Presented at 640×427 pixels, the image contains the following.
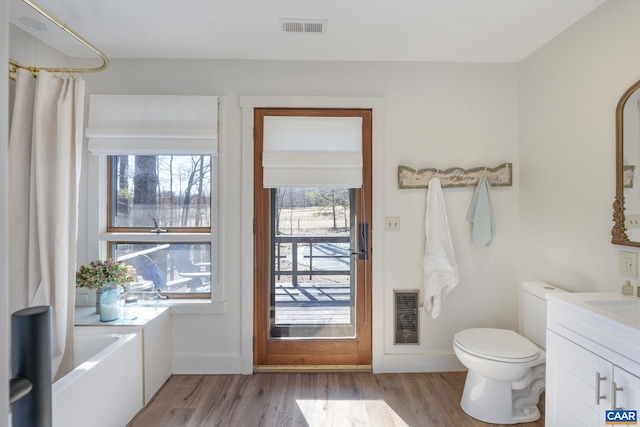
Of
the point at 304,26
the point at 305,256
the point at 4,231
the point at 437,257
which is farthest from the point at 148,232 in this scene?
the point at 4,231

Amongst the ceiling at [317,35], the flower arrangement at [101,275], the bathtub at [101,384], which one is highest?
the ceiling at [317,35]

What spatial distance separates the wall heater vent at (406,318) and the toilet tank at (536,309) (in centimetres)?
72

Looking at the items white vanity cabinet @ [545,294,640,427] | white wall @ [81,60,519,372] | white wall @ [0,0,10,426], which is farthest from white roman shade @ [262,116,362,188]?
white wall @ [0,0,10,426]

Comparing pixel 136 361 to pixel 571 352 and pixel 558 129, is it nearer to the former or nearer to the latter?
pixel 571 352

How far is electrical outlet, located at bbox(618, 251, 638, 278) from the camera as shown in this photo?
1711mm

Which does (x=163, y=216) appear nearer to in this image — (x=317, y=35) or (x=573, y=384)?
(x=317, y=35)

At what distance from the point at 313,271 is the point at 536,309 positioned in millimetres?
1519

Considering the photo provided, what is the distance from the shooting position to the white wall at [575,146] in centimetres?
182

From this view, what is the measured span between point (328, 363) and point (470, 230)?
4.89ft

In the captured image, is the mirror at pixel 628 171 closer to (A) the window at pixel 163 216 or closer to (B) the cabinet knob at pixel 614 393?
(B) the cabinet knob at pixel 614 393

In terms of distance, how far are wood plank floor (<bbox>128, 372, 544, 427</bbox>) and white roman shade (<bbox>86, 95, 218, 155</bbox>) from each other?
5.49 ft

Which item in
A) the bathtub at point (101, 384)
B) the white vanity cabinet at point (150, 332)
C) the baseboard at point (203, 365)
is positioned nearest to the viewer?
the bathtub at point (101, 384)

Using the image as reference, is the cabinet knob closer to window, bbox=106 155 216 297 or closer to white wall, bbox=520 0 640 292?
white wall, bbox=520 0 640 292

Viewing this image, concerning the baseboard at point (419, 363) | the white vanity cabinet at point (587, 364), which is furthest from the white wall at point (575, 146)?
the baseboard at point (419, 363)
